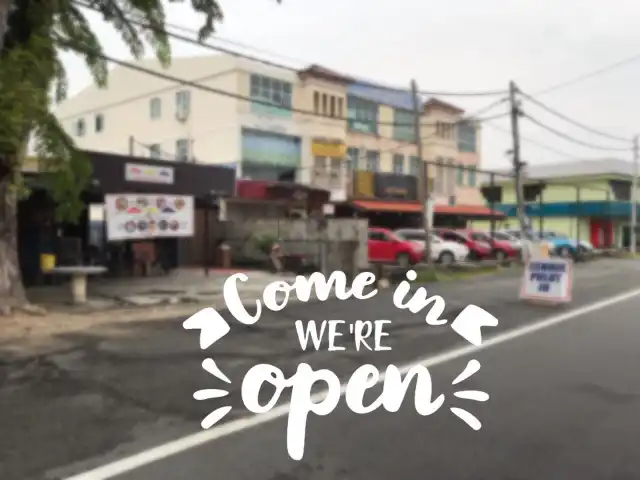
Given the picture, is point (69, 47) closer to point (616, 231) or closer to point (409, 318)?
point (409, 318)

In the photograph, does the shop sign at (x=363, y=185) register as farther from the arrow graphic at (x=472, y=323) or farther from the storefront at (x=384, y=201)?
the arrow graphic at (x=472, y=323)

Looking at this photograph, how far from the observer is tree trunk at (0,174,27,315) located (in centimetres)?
1226

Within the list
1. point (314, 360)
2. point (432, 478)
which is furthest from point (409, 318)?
point (432, 478)

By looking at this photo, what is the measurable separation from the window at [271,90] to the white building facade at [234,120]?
0.16ft

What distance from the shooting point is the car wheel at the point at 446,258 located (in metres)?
26.6

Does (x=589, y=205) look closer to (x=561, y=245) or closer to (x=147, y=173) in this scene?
(x=561, y=245)

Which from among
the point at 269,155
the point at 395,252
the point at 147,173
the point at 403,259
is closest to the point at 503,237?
the point at 403,259

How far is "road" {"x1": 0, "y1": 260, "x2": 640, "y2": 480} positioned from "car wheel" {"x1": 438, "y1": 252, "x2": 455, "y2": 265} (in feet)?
46.9

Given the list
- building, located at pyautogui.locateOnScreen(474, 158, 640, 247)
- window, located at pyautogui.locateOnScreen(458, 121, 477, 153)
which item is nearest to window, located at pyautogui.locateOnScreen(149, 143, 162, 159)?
window, located at pyautogui.locateOnScreen(458, 121, 477, 153)

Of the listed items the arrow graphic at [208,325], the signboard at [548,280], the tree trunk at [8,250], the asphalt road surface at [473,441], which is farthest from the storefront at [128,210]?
the asphalt road surface at [473,441]

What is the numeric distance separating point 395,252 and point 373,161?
15.2m

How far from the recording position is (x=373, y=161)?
1527 inches

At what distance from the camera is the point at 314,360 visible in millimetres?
8453

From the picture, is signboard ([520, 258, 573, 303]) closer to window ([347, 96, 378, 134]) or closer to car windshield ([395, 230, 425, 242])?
car windshield ([395, 230, 425, 242])
